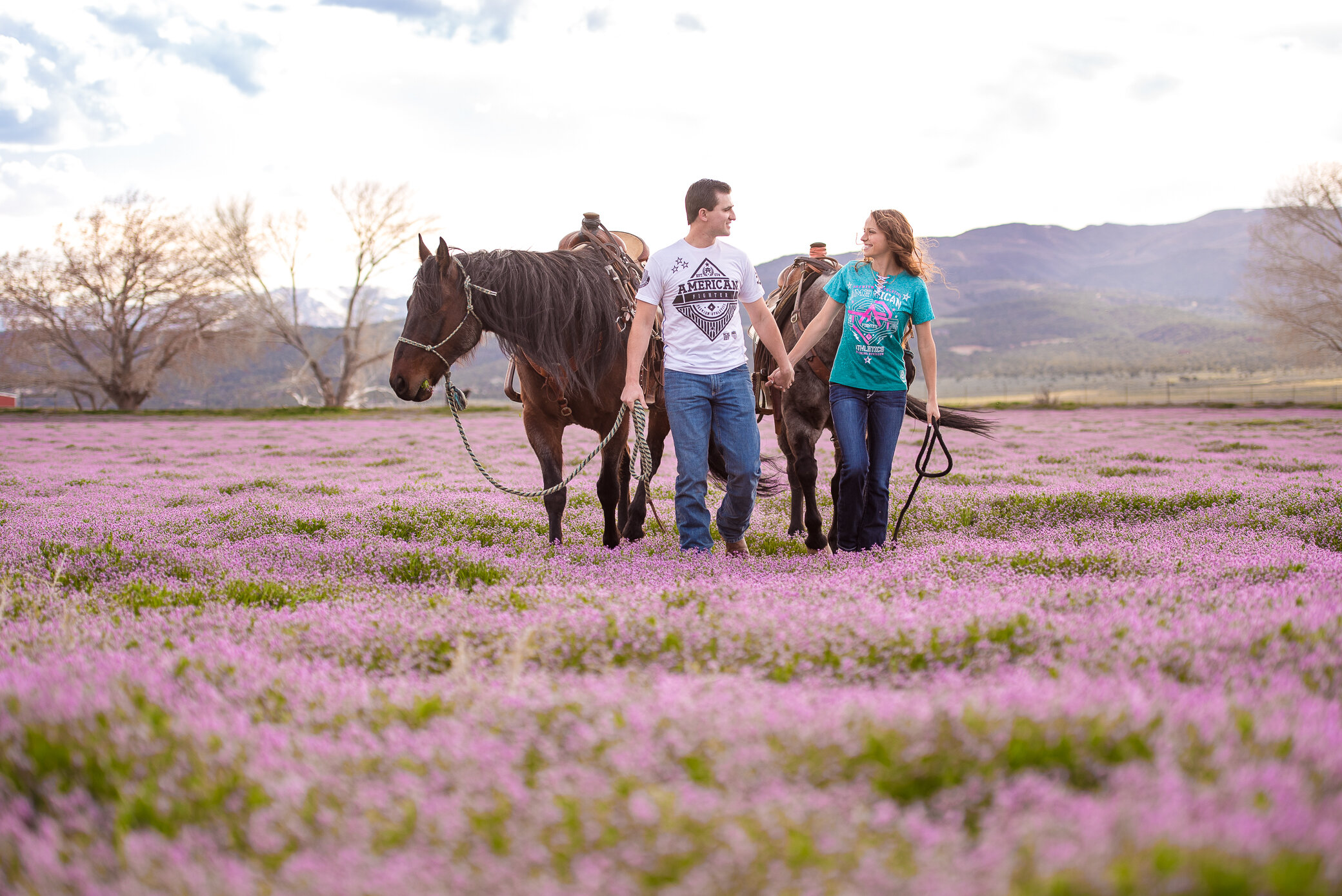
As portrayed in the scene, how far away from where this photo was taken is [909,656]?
340 cm

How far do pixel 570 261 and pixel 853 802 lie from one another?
5869 mm

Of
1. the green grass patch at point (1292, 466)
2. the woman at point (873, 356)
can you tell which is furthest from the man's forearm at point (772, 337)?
the green grass patch at point (1292, 466)

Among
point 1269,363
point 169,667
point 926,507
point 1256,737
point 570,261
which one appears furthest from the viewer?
point 1269,363

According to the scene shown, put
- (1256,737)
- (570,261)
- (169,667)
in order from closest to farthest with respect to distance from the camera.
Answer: (1256,737) → (169,667) → (570,261)

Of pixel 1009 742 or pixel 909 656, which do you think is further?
pixel 909 656

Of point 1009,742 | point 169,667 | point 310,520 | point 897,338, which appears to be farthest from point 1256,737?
point 310,520

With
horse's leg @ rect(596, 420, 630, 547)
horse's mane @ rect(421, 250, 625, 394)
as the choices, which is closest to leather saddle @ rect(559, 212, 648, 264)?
horse's mane @ rect(421, 250, 625, 394)

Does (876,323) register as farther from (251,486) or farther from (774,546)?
(251,486)

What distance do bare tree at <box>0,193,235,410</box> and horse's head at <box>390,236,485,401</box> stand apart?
57441 millimetres

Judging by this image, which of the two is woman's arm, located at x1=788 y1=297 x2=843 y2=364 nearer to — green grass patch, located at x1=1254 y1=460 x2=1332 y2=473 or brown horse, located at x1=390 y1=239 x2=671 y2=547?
brown horse, located at x1=390 y1=239 x2=671 y2=547

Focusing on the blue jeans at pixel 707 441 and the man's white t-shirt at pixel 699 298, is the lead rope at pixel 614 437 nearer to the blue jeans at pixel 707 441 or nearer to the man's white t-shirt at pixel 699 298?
the blue jeans at pixel 707 441

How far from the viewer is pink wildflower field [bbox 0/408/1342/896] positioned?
1.84m

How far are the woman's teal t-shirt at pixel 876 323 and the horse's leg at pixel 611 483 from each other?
202 cm

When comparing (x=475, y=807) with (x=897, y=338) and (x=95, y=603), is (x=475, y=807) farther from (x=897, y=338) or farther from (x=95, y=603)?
(x=897, y=338)
